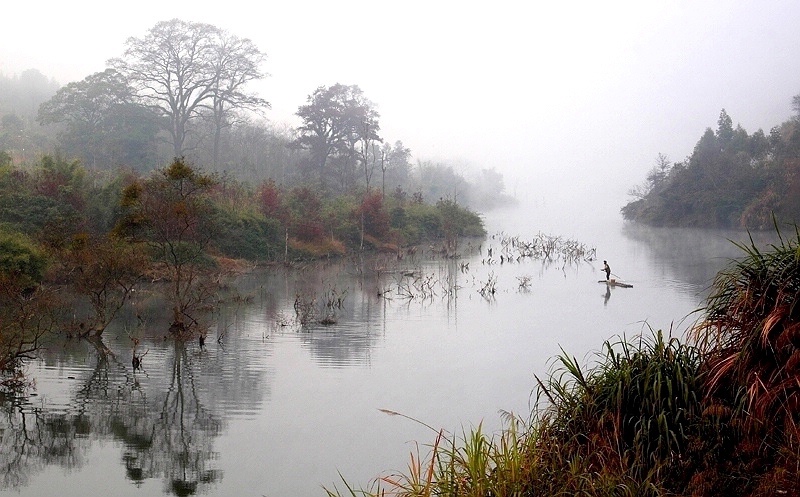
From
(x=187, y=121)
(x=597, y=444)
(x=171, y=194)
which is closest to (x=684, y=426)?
(x=597, y=444)

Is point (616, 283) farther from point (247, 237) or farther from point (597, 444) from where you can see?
point (597, 444)

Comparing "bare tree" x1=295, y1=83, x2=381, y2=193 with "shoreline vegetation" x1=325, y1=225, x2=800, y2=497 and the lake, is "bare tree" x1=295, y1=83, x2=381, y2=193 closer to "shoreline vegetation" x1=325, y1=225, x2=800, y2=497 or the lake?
the lake

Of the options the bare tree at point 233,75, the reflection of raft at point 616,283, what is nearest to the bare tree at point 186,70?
the bare tree at point 233,75

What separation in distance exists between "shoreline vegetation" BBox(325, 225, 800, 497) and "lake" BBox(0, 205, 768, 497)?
1.14 m

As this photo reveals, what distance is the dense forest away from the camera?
1456 centimetres

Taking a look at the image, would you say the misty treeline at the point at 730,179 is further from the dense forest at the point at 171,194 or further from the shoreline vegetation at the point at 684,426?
the shoreline vegetation at the point at 684,426

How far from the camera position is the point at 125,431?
873cm

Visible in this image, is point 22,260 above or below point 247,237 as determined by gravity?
below

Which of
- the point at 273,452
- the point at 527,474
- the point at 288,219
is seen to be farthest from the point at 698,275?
the point at 527,474

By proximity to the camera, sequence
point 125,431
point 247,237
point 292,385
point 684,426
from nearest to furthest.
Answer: point 684,426, point 125,431, point 292,385, point 247,237

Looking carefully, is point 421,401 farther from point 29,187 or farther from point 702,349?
point 29,187

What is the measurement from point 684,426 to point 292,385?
650 centimetres

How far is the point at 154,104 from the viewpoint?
4016cm

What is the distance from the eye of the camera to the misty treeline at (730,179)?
39.1m
